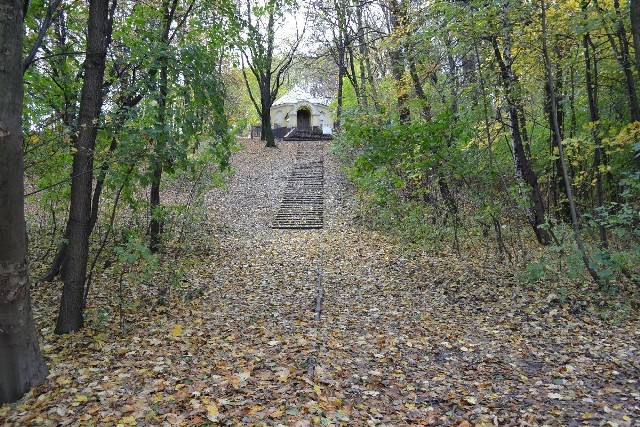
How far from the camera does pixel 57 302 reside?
23.7ft

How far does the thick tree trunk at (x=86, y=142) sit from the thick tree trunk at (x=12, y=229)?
1.30 m

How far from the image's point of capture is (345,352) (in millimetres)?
5465

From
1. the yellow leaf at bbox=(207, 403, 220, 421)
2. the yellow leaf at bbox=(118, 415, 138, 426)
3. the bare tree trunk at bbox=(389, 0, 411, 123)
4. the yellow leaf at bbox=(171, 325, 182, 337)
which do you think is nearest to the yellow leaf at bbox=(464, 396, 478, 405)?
the yellow leaf at bbox=(207, 403, 220, 421)

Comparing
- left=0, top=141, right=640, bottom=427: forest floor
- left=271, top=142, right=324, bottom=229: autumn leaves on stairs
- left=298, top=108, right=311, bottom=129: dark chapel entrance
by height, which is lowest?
left=0, top=141, right=640, bottom=427: forest floor

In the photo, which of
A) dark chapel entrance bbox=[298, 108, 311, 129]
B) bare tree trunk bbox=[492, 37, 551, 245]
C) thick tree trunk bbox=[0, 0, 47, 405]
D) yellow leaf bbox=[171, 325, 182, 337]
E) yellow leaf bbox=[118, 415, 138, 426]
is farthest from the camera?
dark chapel entrance bbox=[298, 108, 311, 129]

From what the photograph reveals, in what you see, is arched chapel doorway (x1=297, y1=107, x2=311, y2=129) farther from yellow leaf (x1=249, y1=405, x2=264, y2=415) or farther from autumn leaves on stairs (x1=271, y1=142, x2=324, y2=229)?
yellow leaf (x1=249, y1=405, x2=264, y2=415)

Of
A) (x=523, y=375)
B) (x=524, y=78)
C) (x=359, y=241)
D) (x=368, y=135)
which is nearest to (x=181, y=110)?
(x=368, y=135)

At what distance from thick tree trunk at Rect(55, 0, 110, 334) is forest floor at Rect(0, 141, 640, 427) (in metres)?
1.04

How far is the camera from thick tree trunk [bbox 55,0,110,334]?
531cm

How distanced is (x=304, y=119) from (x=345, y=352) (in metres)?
40.2

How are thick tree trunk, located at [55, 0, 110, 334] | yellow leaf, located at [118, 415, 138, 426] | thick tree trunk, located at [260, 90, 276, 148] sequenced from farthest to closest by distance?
thick tree trunk, located at [260, 90, 276, 148] < thick tree trunk, located at [55, 0, 110, 334] < yellow leaf, located at [118, 415, 138, 426]

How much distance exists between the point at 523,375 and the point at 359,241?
8506 millimetres

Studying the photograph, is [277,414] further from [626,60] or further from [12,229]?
[626,60]

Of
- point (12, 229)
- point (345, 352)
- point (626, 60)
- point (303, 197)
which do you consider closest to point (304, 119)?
point (303, 197)
